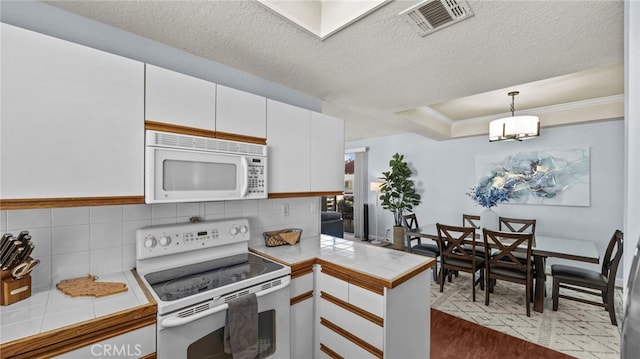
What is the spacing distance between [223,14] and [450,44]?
1450mm

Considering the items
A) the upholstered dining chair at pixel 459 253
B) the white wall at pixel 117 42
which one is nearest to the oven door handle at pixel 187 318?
the white wall at pixel 117 42

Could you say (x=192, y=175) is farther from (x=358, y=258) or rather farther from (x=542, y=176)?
(x=542, y=176)

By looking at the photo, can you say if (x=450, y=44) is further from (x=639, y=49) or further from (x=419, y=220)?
(x=419, y=220)

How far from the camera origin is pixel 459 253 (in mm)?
3348

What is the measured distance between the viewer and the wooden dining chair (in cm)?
279

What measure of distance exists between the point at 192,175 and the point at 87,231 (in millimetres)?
662

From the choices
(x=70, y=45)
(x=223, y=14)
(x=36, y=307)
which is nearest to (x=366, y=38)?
(x=223, y=14)

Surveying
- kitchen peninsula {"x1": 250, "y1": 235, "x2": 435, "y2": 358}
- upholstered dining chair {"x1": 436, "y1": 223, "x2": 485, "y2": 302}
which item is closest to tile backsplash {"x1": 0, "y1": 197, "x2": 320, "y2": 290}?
kitchen peninsula {"x1": 250, "y1": 235, "x2": 435, "y2": 358}

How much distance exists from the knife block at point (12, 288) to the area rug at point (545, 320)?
336 centimetres

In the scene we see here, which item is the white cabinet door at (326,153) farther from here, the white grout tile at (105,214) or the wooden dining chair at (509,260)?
the wooden dining chair at (509,260)

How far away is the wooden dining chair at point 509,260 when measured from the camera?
279 centimetres

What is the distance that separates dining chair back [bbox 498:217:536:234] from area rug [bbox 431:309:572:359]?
1.74m

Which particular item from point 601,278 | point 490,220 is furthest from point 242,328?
point 601,278

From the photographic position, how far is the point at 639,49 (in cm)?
50
